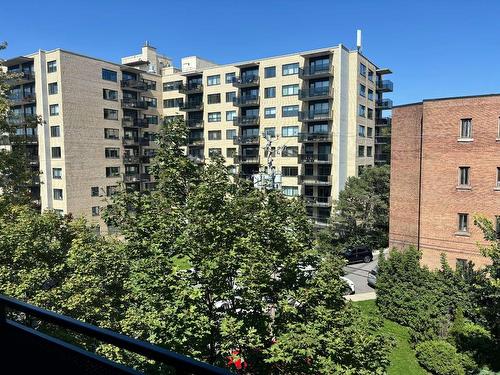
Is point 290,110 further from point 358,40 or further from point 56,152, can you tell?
point 56,152

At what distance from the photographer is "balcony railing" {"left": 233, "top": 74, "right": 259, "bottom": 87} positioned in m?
46.4

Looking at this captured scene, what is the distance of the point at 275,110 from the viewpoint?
45688 millimetres

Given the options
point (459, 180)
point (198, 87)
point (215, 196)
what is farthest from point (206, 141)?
point (215, 196)

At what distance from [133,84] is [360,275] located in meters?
37.1

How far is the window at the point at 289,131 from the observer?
44562 millimetres

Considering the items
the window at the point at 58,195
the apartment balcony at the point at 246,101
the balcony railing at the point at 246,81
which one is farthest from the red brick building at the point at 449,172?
the window at the point at 58,195

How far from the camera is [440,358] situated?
16109mm

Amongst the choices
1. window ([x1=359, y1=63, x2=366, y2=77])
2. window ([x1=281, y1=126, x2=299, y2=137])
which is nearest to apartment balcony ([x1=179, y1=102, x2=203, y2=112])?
window ([x1=281, y1=126, x2=299, y2=137])

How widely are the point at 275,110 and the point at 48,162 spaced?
27.1 m

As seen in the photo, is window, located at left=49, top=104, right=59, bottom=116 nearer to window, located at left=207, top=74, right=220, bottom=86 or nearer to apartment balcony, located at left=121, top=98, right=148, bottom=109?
apartment balcony, located at left=121, top=98, right=148, bottom=109

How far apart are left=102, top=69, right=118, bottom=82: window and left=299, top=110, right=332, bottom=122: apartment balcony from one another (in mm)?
23964

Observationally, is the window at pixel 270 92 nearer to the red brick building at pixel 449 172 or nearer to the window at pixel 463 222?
the red brick building at pixel 449 172

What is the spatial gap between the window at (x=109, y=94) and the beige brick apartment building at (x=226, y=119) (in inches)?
4.9

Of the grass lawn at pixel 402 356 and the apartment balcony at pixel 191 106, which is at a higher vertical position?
the apartment balcony at pixel 191 106
